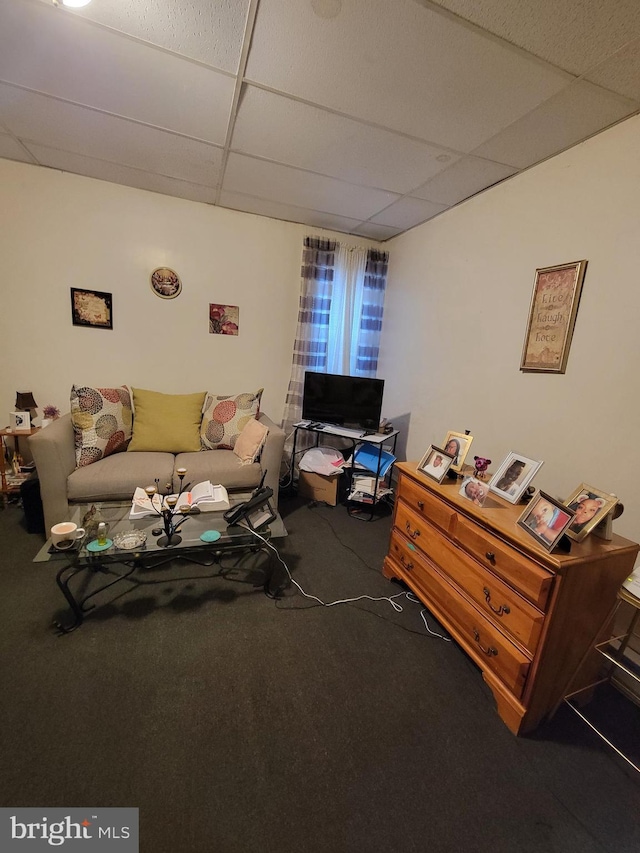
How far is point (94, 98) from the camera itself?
1659mm

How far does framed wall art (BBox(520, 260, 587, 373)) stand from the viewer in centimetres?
169

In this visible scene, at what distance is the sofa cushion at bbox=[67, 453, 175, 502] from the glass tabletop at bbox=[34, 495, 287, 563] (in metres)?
0.09

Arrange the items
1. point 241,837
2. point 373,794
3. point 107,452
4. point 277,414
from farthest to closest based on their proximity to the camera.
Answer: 1. point 277,414
2. point 107,452
3. point 373,794
4. point 241,837

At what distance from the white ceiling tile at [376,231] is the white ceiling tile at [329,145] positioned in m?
0.77

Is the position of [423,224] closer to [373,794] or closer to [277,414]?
[277,414]

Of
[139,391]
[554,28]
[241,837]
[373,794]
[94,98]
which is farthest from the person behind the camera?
[139,391]

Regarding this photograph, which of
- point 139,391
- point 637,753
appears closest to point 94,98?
point 139,391

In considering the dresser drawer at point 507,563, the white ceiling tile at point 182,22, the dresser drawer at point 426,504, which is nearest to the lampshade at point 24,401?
the white ceiling tile at point 182,22

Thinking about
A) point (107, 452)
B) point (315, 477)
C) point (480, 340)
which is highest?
point (480, 340)

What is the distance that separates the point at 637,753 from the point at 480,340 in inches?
A: 81.1

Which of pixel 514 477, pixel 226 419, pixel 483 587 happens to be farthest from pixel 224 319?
pixel 483 587

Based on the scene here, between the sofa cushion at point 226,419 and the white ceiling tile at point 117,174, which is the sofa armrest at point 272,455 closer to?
the sofa cushion at point 226,419
